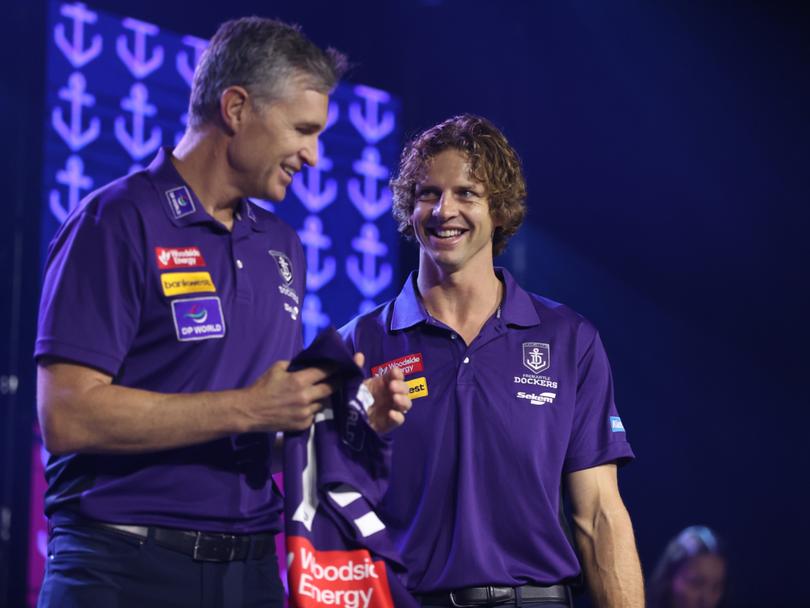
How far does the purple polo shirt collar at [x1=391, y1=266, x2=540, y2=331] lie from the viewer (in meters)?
2.87

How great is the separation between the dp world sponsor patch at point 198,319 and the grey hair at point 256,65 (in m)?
0.39

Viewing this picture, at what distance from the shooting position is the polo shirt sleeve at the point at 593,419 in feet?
9.20

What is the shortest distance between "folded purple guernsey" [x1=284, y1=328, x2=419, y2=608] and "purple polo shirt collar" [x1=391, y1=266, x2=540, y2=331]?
66 centimetres

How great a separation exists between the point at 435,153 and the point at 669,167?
125 inches

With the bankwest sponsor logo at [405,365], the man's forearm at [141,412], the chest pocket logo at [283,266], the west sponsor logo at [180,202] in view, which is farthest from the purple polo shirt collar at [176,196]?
the bankwest sponsor logo at [405,365]

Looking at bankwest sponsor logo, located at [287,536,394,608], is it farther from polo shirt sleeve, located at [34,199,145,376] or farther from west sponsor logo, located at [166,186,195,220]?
west sponsor logo, located at [166,186,195,220]

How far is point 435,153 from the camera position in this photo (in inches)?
117

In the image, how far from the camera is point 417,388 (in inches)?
109

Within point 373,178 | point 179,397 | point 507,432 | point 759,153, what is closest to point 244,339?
point 179,397

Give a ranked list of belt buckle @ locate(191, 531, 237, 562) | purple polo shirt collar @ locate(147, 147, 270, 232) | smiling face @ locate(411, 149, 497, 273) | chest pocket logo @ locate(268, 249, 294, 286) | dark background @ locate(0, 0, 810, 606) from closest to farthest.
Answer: belt buckle @ locate(191, 531, 237, 562)
purple polo shirt collar @ locate(147, 147, 270, 232)
chest pocket logo @ locate(268, 249, 294, 286)
smiling face @ locate(411, 149, 497, 273)
dark background @ locate(0, 0, 810, 606)

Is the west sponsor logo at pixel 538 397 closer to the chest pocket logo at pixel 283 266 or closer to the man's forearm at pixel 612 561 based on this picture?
the man's forearm at pixel 612 561

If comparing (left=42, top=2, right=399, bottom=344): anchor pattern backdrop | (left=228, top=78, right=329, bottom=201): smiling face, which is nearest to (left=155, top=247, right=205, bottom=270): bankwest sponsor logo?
(left=228, top=78, right=329, bottom=201): smiling face

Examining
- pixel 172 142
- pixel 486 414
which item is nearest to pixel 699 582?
pixel 486 414

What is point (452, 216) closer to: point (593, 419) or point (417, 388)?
point (417, 388)
